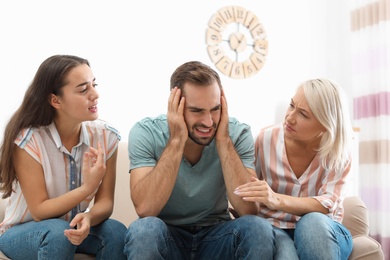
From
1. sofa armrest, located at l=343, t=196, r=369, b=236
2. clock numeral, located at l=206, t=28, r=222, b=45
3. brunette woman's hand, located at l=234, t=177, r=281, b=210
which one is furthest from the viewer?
clock numeral, located at l=206, t=28, r=222, b=45

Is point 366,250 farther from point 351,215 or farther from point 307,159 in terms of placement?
point 307,159

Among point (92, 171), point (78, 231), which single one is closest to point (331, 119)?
point (92, 171)

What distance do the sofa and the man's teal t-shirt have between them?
1.24 ft

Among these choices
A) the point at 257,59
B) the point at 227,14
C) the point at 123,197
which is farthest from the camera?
the point at 257,59

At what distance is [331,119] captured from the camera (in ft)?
6.27

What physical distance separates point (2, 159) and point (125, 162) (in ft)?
2.21

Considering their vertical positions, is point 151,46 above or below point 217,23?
below

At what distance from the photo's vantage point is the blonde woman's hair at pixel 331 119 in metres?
1.89

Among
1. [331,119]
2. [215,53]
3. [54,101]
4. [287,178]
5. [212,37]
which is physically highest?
[212,37]

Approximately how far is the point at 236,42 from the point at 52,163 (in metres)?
2.14

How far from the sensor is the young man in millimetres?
1711

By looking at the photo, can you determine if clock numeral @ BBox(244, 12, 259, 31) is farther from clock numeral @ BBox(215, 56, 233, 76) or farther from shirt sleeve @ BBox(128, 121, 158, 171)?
shirt sleeve @ BBox(128, 121, 158, 171)

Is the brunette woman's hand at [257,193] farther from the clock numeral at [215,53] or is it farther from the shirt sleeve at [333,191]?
the clock numeral at [215,53]

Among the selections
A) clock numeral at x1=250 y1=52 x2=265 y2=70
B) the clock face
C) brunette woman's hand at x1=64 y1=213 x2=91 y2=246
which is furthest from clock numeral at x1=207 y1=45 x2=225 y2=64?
brunette woman's hand at x1=64 y1=213 x2=91 y2=246
